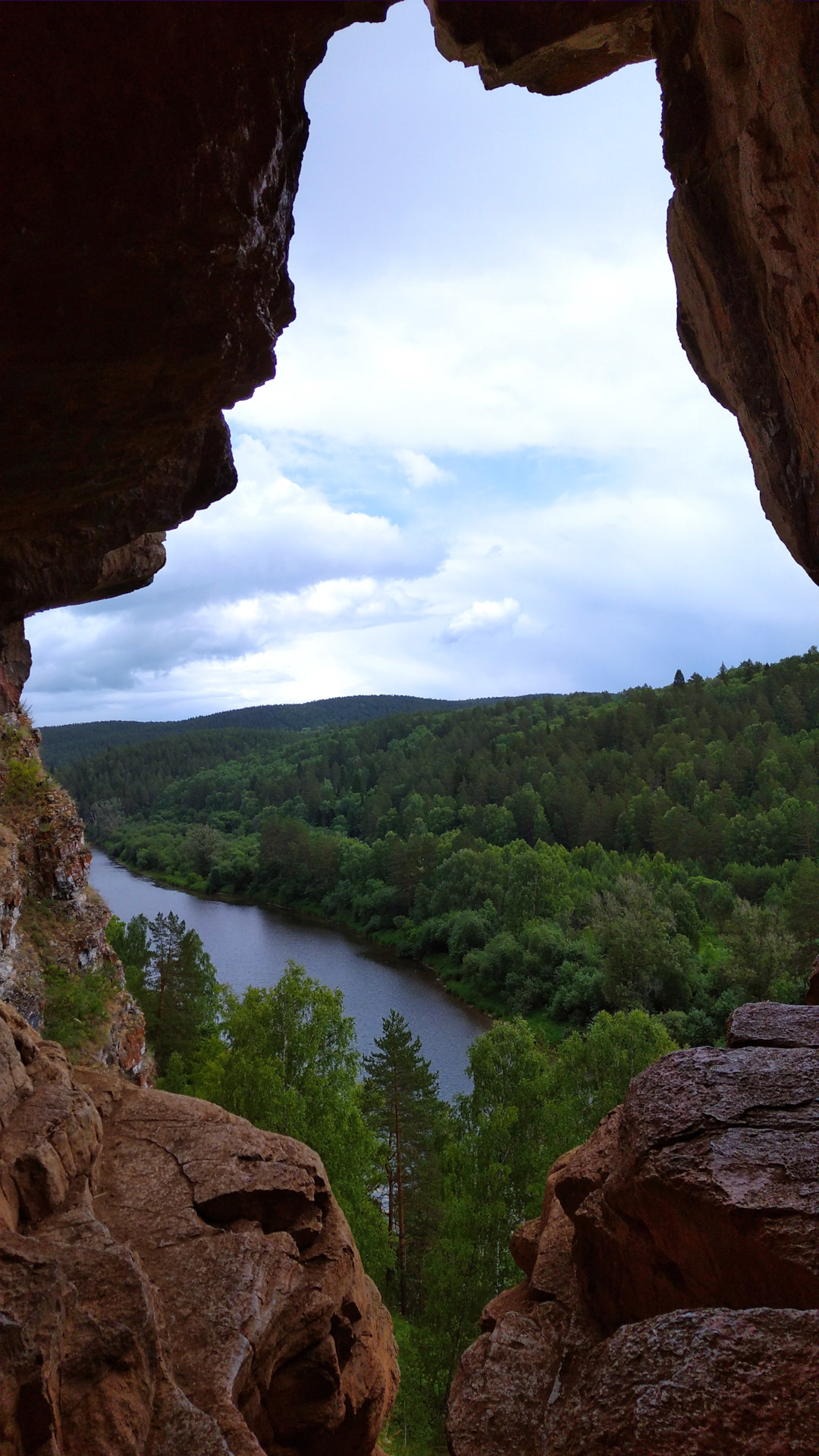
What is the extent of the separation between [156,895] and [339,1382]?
84.3 m

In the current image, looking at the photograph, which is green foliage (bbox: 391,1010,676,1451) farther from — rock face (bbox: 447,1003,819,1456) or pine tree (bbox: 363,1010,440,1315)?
rock face (bbox: 447,1003,819,1456)

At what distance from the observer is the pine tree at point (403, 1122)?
2498 cm

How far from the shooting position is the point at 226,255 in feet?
23.4

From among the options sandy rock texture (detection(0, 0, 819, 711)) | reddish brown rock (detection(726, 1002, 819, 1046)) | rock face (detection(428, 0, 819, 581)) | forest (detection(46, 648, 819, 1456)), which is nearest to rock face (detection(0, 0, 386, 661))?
sandy rock texture (detection(0, 0, 819, 711))

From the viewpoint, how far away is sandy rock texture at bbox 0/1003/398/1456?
5352mm

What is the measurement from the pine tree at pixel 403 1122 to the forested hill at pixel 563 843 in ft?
62.7

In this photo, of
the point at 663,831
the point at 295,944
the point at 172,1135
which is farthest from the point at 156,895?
the point at 172,1135

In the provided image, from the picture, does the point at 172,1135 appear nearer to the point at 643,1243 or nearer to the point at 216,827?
the point at 643,1243

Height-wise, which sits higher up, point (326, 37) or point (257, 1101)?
point (326, 37)

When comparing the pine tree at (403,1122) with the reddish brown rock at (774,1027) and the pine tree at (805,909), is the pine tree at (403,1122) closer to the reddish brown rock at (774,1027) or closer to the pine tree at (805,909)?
the reddish brown rock at (774,1027)

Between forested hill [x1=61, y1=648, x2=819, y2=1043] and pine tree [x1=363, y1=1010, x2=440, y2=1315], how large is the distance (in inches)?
752

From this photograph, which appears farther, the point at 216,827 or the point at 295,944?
the point at 216,827

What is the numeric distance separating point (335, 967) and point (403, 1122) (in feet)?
109

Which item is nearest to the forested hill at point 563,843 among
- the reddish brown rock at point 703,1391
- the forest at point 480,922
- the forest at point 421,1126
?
the forest at point 480,922
